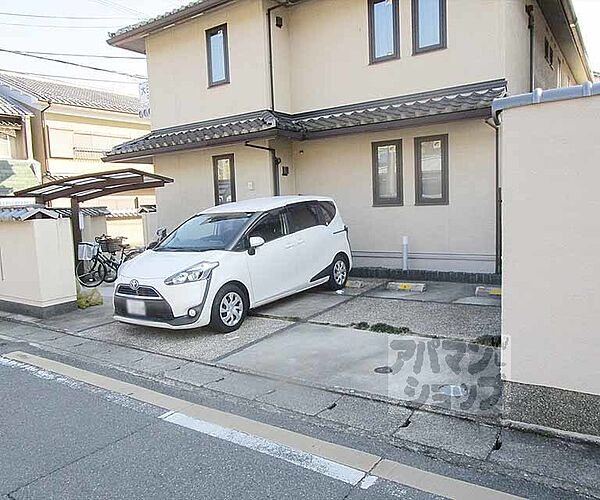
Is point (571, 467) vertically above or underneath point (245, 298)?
underneath

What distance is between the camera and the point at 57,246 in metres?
7.84

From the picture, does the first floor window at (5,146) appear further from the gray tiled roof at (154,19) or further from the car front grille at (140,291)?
the car front grille at (140,291)

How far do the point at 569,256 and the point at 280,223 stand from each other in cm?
470

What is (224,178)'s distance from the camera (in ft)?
37.4

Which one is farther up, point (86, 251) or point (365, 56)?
point (365, 56)

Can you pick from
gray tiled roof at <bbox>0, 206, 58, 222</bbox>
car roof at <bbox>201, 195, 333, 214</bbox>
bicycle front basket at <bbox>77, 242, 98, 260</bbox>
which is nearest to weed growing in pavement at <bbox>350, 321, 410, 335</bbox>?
car roof at <bbox>201, 195, 333, 214</bbox>

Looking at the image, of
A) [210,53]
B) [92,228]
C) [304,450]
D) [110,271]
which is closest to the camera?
[304,450]

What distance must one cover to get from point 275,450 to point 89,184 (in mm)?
6731

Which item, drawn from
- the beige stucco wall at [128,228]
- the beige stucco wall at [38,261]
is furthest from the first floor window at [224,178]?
the beige stucco wall at [128,228]

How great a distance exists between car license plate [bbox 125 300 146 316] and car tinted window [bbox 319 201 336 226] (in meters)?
3.37

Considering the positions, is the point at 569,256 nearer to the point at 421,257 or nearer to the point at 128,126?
the point at 421,257

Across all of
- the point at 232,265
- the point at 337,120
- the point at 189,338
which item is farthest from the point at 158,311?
the point at 337,120

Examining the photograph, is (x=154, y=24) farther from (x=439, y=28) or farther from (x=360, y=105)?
(x=439, y=28)

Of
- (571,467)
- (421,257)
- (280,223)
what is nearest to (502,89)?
(421,257)
